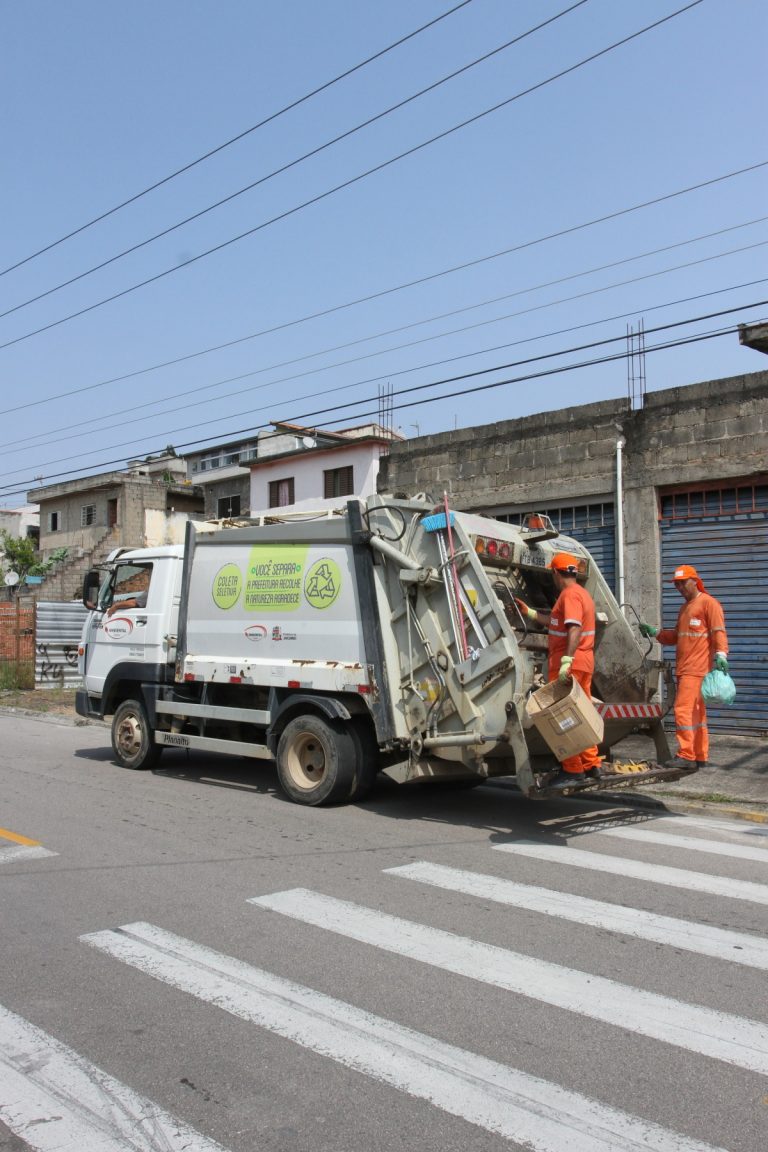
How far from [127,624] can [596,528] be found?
6783 mm

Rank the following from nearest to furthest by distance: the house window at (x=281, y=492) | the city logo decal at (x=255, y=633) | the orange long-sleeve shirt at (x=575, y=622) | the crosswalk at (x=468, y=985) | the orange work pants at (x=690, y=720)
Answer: the crosswalk at (x=468, y=985)
the orange long-sleeve shirt at (x=575, y=622)
the orange work pants at (x=690, y=720)
the city logo decal at (x=255, y=633)
the house window at (x=281, y=492)

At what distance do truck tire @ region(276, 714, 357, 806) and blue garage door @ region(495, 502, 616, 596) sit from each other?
6.12 m

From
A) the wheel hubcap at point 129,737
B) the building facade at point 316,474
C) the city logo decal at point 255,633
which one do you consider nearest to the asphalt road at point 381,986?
the city logo decal at point 255,633

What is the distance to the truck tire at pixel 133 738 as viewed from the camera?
1092cm

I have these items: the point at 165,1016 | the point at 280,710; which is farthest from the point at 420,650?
the point at 165,1016

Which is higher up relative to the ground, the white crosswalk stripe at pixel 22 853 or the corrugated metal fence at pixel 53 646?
the corrugated metal fence at pixel 53 646

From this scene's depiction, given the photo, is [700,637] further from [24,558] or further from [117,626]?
[24,558]

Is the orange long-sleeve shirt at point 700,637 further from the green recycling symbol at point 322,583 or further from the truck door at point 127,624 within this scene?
the truck door at point 127,624

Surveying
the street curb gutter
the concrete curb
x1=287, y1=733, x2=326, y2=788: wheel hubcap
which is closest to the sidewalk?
the street curb gutter

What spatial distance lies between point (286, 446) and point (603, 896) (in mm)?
35597

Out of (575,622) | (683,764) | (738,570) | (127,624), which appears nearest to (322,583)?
(575,622)

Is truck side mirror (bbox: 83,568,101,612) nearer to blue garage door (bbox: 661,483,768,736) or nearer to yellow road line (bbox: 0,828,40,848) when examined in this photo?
yellow road line (bbox: 0,828,40,848)

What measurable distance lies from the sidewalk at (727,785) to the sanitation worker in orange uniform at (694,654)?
66 cm

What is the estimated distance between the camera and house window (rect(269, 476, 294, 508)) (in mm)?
30938
